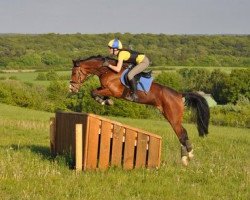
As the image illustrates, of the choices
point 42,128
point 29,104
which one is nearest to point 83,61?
point 42,128

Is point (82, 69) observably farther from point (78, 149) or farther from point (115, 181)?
point (115, 181)

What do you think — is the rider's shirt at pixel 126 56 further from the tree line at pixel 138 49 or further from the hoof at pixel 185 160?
the tree line at pixel 138 49

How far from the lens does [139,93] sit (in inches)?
425

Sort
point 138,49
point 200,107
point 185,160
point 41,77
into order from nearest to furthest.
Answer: point 185,160
point 200,107
point 41,77
point 138,49

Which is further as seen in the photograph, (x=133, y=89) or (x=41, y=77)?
(x=41, y=77)

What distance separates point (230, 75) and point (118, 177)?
288ft

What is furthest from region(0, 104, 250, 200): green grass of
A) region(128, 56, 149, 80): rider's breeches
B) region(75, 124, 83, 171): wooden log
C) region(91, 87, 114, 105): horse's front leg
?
region(128, 56, 149, 80): rider's breeches

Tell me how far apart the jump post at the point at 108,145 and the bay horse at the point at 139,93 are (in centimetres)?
66

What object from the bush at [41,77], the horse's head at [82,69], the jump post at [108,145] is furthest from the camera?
the bush at [41,77]

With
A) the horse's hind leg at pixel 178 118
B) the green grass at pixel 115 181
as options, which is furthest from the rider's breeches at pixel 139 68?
the green grass at pixel 115 181

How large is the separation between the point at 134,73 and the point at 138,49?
99438mm

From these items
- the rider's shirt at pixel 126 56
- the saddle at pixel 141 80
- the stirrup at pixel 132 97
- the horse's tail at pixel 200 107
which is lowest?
the horse's tail at pixel 200 107

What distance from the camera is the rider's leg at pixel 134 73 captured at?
10.6 m

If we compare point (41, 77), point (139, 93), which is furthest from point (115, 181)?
point (41, 77)
